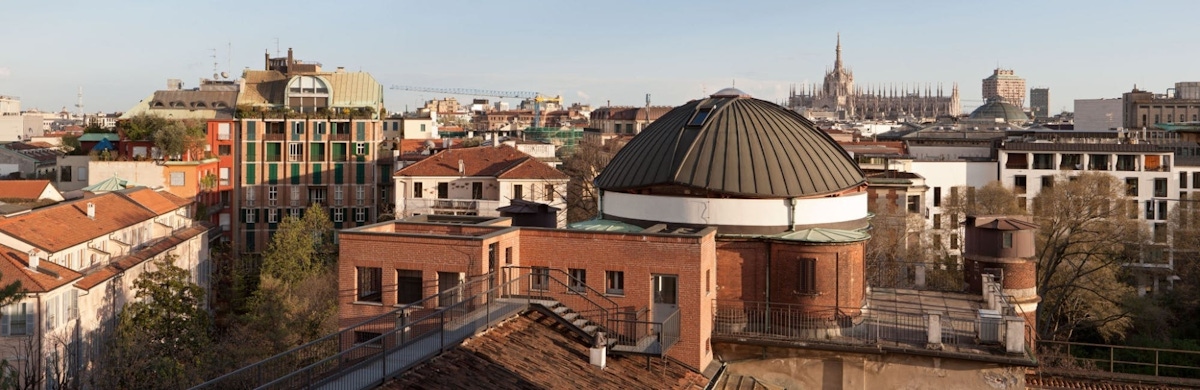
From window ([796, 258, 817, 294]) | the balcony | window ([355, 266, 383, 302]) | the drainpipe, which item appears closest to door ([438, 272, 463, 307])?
window ([355, 266, 383, 302])

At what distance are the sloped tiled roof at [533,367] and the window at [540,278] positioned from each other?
6.08ft

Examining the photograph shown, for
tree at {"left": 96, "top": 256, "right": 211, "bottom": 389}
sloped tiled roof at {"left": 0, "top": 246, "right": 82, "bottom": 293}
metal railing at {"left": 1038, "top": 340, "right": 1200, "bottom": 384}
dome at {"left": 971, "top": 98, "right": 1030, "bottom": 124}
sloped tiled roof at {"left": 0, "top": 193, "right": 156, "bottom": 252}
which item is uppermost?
dome at {"left": 971, "top": 98, "right": 1030, "bottom": 124}

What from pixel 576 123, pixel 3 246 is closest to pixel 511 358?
pixel 3 246

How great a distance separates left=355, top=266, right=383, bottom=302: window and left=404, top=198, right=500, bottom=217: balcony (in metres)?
38.2

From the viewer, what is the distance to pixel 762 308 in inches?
1087

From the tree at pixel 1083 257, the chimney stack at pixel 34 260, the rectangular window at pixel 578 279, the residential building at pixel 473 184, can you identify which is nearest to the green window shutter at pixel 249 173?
the residential building at pixel 473 184

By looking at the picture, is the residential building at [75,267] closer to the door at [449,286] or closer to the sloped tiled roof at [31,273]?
the sloped tiled roof at [31,273]

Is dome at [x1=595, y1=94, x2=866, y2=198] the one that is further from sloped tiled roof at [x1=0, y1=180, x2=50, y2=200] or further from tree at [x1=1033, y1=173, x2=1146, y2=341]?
sloped tiled roof at [x1=0, y1=180, x2=50, y2=200]

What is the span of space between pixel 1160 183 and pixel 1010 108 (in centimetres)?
9888

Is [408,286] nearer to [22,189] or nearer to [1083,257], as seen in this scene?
[1083,257]

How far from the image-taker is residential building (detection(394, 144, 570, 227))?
64875mm

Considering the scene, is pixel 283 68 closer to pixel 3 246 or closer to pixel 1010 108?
pixel 3 246

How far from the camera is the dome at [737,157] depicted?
28.2 m

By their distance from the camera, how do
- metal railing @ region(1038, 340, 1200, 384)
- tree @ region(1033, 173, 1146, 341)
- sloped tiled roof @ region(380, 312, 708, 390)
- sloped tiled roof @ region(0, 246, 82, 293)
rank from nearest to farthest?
sloped tiled roof @ region(380, 312, 708, 390) < sloped tiled roof @ region(0, 246, 82, 293) < metal railing @ region(1038, 340, 1200, 384) < tree @ region(1033, 173, 1146, 341)
